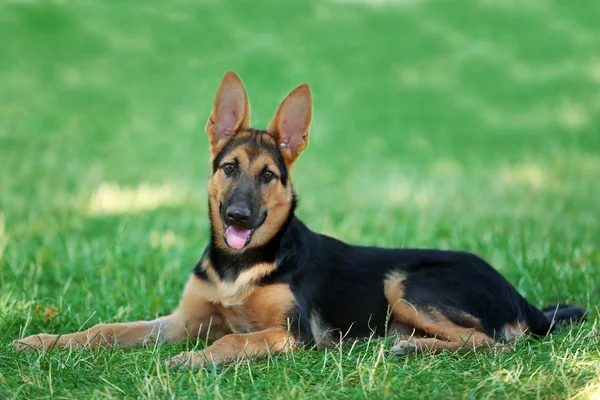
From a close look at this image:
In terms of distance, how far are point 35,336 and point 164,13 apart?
54.4ft

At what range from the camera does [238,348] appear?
17.0ft

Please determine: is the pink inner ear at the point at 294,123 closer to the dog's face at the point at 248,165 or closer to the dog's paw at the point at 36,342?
the dog's face at the point at 248,165

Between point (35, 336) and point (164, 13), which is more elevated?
point (164, 13)

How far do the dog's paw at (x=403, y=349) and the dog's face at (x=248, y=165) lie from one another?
3.83 feet

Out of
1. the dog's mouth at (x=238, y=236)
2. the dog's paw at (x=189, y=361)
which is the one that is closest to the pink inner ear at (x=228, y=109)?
the dog's mouth at (x=238, y=236)

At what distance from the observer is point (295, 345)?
17.6 ft

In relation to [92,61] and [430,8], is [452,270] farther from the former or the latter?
[430,8]

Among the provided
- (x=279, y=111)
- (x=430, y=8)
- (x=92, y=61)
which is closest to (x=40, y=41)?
(x=92, y=61)

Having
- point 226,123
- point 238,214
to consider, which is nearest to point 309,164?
point 226,123

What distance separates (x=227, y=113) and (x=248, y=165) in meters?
0.56

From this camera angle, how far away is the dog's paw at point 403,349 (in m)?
5.28

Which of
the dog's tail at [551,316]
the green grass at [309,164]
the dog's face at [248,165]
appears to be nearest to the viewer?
the green grass at [309,164]

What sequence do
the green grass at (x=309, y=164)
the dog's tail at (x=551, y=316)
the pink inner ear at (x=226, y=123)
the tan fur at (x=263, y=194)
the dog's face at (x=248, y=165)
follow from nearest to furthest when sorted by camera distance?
the green grass at (x=309, y=164)
the dog's face at (x=248, y=165)
the tan fur at (x=263, y=194)
the dog's tail at (x=551, y=316)
the pink inner ear at (x=226, y=123)

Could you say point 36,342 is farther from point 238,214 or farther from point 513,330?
point 513,330
